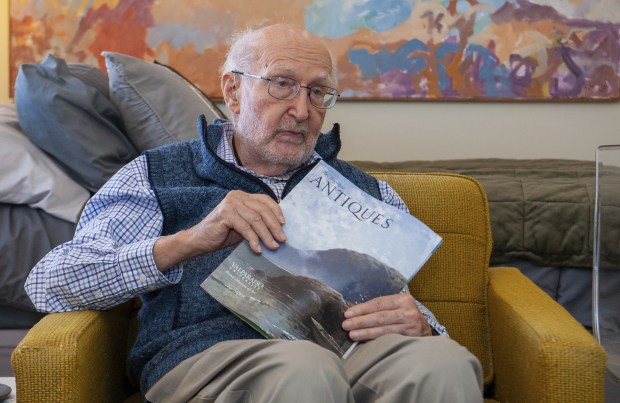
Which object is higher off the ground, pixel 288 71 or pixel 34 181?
pixel 288 71

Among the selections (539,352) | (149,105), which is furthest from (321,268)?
(149,105)

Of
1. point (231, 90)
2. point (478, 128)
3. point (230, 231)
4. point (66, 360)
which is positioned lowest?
point (478, 128)

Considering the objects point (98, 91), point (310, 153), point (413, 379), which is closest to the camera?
point (413, 379)

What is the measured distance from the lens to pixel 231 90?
1623 millimetres

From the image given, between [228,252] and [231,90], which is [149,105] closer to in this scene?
[231,90]

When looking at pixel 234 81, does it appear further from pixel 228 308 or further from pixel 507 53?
pixel 507 53

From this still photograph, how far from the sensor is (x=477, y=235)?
1.59m

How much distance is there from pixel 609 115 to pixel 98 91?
2.67 metres

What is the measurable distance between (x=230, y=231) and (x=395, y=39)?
2.80m

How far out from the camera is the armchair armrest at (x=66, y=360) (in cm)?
107

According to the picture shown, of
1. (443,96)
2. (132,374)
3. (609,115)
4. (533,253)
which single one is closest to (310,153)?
(132,374)

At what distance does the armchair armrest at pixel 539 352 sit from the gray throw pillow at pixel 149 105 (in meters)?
1.04

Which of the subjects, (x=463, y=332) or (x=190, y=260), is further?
(x=463, y=332)

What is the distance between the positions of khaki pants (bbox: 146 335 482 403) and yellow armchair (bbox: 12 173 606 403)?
0.37 feet
